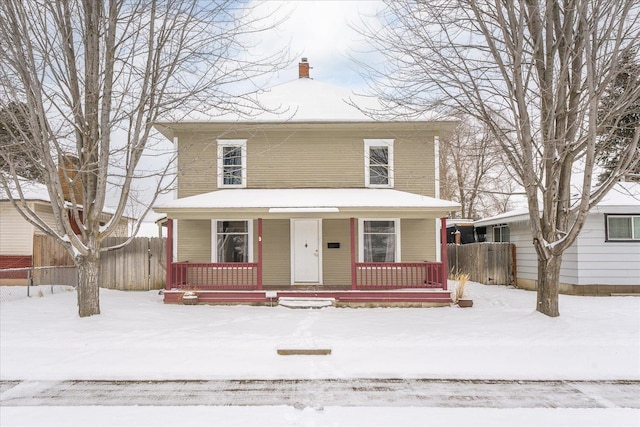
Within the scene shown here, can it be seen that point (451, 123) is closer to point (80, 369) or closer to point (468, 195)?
point (80, 369)

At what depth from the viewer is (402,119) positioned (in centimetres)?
1430

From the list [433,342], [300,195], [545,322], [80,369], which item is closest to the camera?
[80,369]

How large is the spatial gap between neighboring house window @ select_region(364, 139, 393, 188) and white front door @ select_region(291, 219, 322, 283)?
7.62 ft

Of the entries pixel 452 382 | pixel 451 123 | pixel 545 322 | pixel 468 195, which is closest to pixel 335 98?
pixel 451 123

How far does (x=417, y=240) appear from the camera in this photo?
48.4ft

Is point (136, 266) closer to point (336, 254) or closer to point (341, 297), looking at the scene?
point (336, 254)

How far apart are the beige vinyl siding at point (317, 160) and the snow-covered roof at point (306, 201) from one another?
43cm

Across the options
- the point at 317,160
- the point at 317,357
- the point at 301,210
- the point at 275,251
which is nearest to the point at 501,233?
the point at 317,160

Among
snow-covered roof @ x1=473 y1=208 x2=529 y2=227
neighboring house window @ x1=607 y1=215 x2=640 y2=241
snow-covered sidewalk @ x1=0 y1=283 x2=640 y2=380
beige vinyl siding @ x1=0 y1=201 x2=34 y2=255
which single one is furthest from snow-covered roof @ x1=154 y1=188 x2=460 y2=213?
beige vinyl siding @ x1=0 y1=201 x2=34 y2=255

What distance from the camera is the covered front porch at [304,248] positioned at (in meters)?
12.8

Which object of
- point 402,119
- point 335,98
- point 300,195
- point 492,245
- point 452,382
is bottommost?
point 452,382

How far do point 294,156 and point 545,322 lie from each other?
349 inches

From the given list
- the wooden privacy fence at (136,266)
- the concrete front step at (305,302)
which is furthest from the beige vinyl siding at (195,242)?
the concrete front step at (305,302)

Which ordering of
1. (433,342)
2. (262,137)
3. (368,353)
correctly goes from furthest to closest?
1. (262,137)
2. (433,342)
3. (368,353)
